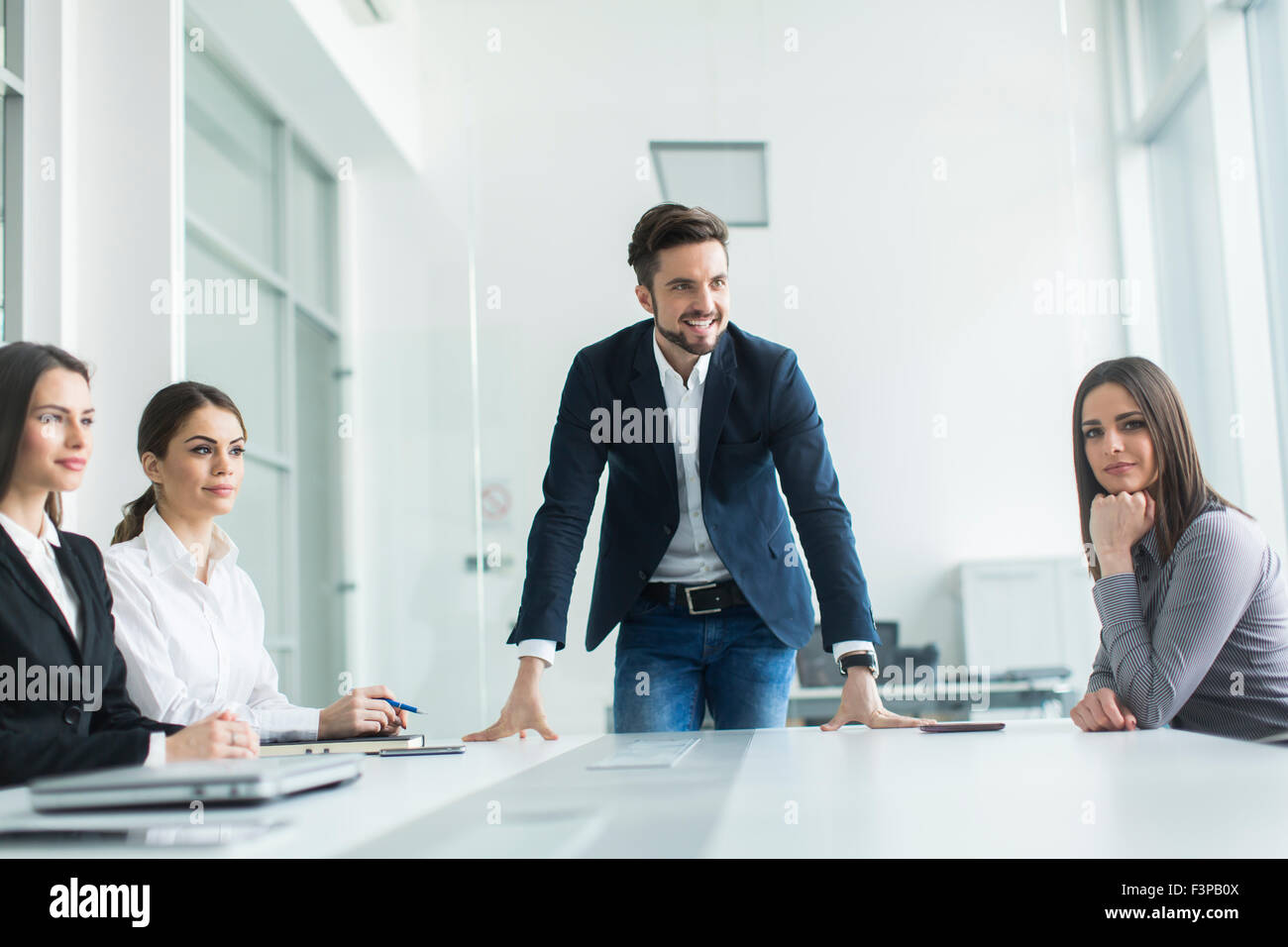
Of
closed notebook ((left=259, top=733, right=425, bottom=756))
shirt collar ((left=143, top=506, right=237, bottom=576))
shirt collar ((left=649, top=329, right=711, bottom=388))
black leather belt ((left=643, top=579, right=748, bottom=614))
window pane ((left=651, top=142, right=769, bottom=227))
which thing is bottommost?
closed notebook ((left=259, top=733, right=425, bottom=756))

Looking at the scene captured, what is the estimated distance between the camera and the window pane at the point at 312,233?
449 centimetres

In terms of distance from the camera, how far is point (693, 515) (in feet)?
6.52

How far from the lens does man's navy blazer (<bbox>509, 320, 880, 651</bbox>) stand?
1931 millimetres

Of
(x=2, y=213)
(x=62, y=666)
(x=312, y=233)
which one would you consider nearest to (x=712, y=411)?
(x=62, y=666)

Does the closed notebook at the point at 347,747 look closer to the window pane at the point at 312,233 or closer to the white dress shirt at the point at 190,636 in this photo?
the white dress shirt at the point at 190,636

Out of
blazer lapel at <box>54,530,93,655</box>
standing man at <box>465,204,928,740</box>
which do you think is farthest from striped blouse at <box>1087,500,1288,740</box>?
blazer lapel at <box>54,530,93,655</box>

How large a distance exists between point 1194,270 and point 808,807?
156 inches

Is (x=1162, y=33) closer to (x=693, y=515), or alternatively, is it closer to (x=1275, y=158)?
(x=1275, y=158)

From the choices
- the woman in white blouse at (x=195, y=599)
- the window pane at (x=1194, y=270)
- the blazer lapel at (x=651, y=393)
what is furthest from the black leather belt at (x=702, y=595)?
the window pane at (x=1194, y=270)

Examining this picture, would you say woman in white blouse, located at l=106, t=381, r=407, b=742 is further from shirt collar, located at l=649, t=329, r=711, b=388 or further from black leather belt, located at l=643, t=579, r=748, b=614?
shirt collar, located at l=649, t=329, r=711, b=388

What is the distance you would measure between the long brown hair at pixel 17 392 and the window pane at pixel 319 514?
102 inches

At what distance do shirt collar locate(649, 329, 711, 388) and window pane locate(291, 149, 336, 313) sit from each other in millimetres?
2744
